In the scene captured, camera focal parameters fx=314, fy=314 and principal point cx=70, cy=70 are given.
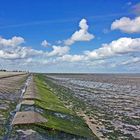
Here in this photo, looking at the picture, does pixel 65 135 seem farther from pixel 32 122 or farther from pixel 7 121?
pixel 7 121

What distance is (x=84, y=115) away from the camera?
28.2 m

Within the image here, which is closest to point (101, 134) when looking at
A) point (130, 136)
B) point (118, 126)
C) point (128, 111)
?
point (130, 136)

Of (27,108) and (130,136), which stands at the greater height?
(27,108)

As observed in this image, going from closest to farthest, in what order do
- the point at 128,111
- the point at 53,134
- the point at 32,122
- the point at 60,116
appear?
the point at 53,134 < the point at 32,122 < the point at 60,116 < the point at 128,111

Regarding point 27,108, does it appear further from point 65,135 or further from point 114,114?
point 114,114

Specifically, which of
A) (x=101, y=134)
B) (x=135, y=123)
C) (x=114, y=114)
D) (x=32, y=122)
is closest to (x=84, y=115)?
(x=114, y=114)

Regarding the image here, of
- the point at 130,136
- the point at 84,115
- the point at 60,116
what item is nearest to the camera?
the point at 130,136

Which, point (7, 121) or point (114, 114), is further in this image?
point (114, 114)

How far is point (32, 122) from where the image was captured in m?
18.1

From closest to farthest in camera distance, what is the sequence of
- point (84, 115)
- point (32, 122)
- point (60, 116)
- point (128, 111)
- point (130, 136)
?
point (32, 122)
point (130, 136)
point (60, 116)
point (84, 115)
point (128, 111)

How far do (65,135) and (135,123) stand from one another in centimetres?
993

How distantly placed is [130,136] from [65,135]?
225 inches

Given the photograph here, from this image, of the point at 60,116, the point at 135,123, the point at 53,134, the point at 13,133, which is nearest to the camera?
the point at 13,133

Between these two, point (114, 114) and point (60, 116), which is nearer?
point (60, 116)
